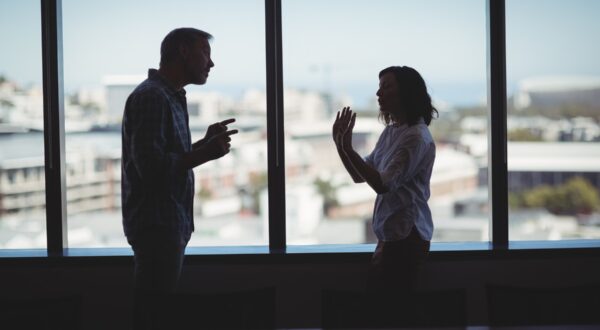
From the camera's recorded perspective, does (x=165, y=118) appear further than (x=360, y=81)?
No

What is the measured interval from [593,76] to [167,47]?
216cm

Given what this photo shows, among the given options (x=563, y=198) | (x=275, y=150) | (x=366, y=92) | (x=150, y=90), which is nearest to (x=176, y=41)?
(x=150, y=90)

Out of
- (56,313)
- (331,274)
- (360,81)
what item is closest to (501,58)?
(360,81)

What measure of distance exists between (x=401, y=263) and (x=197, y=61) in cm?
102

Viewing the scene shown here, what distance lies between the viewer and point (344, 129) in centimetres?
233

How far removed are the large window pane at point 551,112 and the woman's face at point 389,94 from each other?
3.37 ft

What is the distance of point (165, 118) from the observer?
2.11m

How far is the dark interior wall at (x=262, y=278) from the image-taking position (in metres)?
3.07

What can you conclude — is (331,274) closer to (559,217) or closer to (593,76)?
(559,217)

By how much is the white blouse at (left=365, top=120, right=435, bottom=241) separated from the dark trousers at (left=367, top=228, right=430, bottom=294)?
25 mm

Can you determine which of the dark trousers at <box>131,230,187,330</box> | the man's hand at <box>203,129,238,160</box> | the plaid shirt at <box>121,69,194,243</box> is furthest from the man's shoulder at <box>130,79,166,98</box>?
the dark trousers at <box>131,230,187,330</box>

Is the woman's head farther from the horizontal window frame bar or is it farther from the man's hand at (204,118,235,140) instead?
the horizontal window frame bar

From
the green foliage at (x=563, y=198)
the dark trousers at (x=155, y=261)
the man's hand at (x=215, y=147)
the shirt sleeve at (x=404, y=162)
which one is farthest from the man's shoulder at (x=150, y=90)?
the green foliage at (x=563, y=198)

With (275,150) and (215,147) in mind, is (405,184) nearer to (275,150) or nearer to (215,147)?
(215,147)
